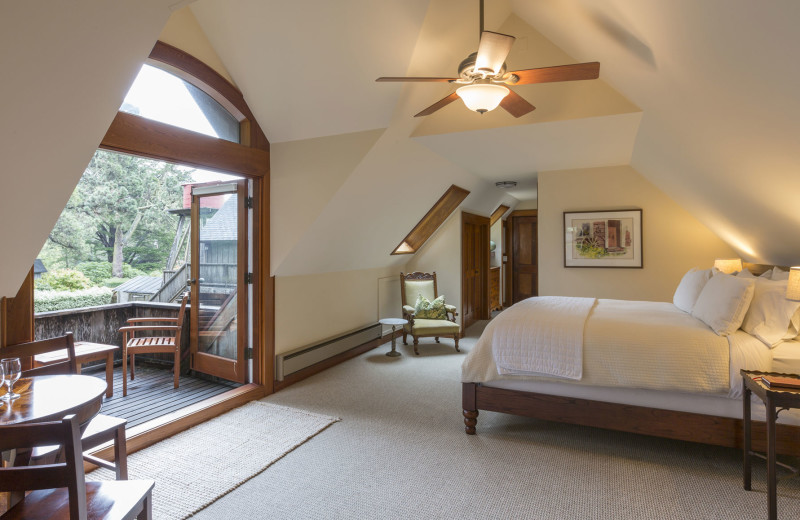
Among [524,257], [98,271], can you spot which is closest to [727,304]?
[524,257]

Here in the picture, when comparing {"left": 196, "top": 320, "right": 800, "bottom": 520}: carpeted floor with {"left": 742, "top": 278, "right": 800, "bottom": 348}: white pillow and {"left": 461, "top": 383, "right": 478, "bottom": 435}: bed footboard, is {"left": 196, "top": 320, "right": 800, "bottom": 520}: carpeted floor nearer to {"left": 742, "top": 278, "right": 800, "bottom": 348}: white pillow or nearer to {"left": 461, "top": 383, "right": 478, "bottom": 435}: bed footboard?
{"left": 461, "top": 383, "right": 478, "bottom": 435}: bed footboard

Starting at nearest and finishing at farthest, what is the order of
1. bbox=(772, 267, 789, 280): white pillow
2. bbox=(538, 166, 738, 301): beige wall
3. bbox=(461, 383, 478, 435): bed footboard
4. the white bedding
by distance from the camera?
the white bedding → bbox=(772, 267, 789, 280): white pillow → bbox=(461, 383, 478, 435): bed footboard → bbox=(538, 166, 738, 301): beige wall

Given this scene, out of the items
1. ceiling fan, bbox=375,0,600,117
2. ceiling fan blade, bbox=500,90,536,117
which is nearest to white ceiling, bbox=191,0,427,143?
ceiling fan, bbox=375,0,600,117

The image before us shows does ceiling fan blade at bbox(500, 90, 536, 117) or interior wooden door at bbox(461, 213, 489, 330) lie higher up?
ceiling fan blade at bbox(500, 90, 536, 117)

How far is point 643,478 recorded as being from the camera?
2.33m

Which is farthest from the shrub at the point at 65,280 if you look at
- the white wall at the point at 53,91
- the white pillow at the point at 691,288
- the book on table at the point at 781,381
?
the book on table at the point at 781,381

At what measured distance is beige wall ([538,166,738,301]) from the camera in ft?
14.8

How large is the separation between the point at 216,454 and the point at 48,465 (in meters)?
1.72

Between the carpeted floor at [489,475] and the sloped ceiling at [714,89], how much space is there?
1609 mm

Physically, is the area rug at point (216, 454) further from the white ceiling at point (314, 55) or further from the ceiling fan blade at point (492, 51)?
the ceiling fan blade at point (492, 51)

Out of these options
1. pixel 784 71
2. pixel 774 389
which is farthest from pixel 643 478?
pixel 784 71

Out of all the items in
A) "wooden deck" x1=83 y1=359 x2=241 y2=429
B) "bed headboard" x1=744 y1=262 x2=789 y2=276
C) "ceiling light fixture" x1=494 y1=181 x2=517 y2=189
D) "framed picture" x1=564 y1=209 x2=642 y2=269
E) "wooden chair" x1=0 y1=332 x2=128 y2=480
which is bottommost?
"wooden deck" x1=83 y1=359 x2=241 y2=429

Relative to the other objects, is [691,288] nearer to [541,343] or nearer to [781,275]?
[781,275]

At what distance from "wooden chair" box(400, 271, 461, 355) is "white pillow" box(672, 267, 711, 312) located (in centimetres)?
245
